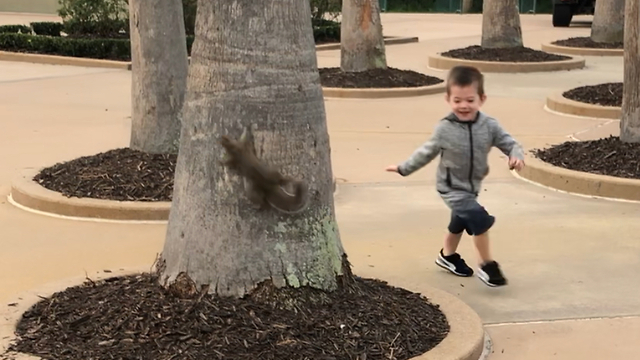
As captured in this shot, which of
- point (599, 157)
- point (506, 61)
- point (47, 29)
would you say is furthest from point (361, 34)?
point (47, 29)

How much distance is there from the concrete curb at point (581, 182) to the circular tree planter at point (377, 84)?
5.46 metres

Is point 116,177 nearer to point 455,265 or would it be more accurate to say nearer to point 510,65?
point 455,265

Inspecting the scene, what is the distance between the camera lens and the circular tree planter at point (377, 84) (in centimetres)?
1416

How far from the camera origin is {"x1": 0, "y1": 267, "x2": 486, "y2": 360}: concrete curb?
4445mm

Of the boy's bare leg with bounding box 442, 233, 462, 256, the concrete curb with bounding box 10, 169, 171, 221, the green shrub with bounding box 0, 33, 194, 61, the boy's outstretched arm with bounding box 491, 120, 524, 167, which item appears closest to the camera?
the boy's outstretched arm with bounding box 491, 120, 524, 167

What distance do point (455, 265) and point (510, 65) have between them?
11995 millimetres

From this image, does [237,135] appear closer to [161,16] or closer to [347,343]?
[347,343]

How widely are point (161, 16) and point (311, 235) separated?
4048mm

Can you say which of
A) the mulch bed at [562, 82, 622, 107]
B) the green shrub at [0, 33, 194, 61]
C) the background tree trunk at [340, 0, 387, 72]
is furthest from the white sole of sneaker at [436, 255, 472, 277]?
the green shrub at [0, 33, 194, 61]

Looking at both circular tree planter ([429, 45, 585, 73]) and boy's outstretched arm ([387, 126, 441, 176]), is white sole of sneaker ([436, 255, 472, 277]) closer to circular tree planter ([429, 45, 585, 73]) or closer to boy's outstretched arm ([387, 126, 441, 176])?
boy's outstretched arm ([387, 126, 441, 176])

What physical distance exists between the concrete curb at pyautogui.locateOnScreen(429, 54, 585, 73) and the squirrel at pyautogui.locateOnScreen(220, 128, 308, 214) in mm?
13537

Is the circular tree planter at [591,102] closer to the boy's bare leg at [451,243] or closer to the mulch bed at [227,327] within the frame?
the boy's bare leg at [451,243]

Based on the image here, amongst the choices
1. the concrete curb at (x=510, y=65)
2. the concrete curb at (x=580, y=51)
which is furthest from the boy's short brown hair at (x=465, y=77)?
the concrete curb at (x=580, y=51)

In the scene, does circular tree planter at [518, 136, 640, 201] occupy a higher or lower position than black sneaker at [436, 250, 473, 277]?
higher
